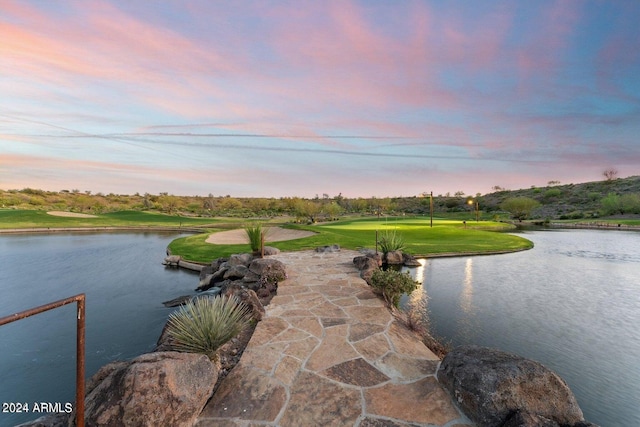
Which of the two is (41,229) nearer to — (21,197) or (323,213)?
(323,213)

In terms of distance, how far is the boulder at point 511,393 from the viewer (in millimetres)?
2578

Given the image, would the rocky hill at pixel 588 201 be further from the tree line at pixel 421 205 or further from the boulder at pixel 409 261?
the boulder at pixel 409 261

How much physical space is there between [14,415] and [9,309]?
22.5ft

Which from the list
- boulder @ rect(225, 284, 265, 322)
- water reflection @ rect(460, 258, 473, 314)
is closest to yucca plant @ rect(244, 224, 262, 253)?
boulder @ rect(225, 284, 265, 322)

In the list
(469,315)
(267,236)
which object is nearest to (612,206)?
(267,236)

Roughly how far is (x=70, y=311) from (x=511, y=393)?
1132cm

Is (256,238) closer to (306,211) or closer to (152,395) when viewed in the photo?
(152,395)

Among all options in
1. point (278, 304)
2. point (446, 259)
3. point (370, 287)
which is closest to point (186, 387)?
point (278, 304)

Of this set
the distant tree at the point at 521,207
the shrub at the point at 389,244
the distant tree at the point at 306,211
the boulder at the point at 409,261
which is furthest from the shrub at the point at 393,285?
the distant tree at the point at 521,207

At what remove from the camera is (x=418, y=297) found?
8453 mm

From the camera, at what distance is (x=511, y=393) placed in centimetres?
264

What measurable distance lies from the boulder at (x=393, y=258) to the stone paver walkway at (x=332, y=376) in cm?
681

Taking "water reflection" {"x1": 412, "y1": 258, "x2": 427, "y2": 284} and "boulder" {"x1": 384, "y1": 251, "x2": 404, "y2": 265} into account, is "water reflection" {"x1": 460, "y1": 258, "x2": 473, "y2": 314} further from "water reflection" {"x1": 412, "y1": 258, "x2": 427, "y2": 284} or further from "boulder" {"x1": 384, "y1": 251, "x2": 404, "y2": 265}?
"boulder" {"x1": 384, "y1": 251, "x2": 404, "y2": 265}

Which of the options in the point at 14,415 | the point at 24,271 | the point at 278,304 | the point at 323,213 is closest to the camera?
the point at 14,415
